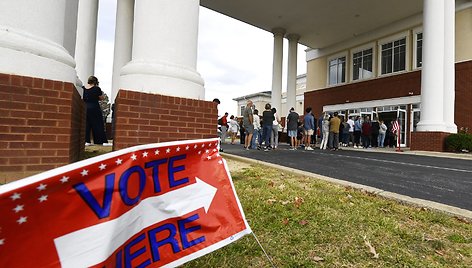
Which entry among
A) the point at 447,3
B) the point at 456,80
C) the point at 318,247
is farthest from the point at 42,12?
the point at 456,80

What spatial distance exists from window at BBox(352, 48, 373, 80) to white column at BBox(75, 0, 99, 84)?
1886 cm

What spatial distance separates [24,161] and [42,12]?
1.58m

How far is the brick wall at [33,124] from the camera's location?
2.90 metres

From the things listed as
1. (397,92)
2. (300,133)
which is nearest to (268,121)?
(300,133)

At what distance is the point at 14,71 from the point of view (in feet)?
9.80

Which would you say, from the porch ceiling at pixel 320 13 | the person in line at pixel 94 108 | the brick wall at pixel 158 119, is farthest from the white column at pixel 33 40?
the porch ceiling at pixel 320 13

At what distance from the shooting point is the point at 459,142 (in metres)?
13.3

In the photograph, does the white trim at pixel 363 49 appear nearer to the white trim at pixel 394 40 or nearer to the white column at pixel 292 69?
the white trim at pixel 394 40

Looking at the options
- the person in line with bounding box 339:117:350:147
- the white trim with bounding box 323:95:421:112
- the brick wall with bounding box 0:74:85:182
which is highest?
the white trim with bounding box 323:95:421:112

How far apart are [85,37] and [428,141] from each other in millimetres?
15111

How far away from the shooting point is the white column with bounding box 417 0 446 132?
13.7m

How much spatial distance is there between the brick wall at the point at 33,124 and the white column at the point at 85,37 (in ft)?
28.0

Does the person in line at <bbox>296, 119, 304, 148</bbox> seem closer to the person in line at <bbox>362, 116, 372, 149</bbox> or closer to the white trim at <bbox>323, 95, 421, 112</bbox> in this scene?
the person in line at <bbox>362, 116, 372, 149</bbox>

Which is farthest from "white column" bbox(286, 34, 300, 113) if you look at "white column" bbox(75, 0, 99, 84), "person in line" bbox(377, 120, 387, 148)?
"white column" bbox(75, 0, 99, 84)
